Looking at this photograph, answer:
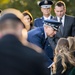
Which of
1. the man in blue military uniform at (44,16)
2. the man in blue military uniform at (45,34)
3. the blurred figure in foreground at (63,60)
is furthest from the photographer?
the man in blue military uniform at (44,16)

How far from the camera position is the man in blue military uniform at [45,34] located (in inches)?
370

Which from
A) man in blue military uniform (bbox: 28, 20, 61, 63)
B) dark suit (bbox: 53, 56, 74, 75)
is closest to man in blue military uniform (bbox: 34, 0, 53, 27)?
man in blue military uniform (bbox: 28, 20, 61, 63)

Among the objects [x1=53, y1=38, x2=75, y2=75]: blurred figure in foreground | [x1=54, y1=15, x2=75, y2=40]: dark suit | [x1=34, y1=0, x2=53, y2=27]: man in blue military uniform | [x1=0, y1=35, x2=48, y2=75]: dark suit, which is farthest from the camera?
[x1=34, y1=0, x2=53, y2=27]: man in blue military uniform

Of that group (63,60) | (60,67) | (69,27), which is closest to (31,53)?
(63,60)

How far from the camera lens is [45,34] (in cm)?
962

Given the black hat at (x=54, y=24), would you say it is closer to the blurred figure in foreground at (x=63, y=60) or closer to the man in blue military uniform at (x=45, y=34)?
the man in blue military uniform at (x=45, y=34)

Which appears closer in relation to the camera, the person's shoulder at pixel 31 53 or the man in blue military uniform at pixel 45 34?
the person's shoulder at pixel 31 53

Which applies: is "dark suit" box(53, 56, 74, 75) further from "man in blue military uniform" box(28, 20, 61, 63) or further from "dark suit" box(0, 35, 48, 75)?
"dark suit" box(0, 35, 48, 75)

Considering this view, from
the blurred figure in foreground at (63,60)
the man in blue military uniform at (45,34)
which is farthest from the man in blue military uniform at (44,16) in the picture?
the blurred figure in foreground at (63,60)

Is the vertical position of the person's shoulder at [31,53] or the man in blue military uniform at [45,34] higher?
the person's shoulder at [31,53]

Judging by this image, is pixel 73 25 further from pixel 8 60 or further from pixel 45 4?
pixel 8 60

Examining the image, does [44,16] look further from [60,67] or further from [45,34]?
[60,67]

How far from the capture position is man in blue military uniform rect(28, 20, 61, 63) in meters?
9.40

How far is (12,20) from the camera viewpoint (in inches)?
205
